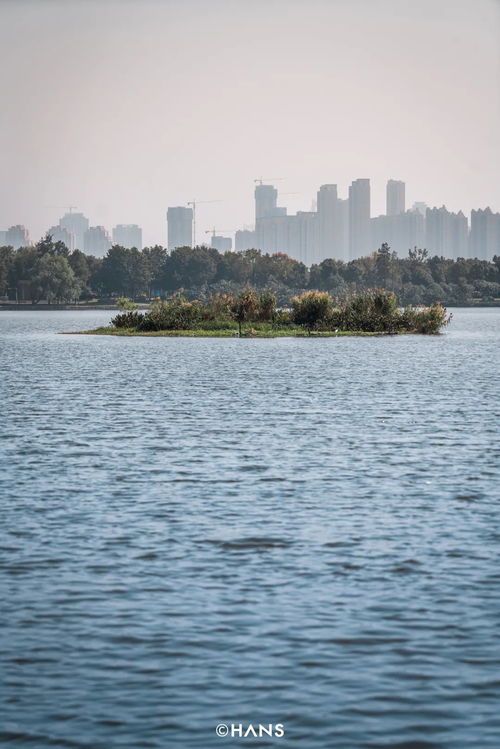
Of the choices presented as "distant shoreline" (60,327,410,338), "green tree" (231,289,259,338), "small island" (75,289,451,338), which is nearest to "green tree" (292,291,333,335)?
"small island" (75,289,451,338)

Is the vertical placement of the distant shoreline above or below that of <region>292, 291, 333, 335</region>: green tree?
below

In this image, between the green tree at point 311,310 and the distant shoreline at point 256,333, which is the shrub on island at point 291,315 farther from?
the distant shoreline at point 256,333

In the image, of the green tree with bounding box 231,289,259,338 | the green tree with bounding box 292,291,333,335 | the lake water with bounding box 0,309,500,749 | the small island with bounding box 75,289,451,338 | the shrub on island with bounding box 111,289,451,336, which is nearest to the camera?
the lake water with bounding box 0,309,500,749

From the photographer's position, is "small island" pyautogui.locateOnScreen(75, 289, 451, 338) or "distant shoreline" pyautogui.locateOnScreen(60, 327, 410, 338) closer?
"distant shoreline" pyautogui.locateOnScreen(60, 327, 410, 338)

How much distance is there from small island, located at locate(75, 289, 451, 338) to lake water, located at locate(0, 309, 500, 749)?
244 ft

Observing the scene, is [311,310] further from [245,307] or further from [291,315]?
[245,307]

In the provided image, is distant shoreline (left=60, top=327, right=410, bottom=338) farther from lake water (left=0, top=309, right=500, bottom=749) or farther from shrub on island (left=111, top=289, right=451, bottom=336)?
lake water (left=0, top=309, right=500, bottom=749)

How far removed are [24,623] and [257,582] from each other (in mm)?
4016

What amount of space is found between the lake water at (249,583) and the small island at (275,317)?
74283 mm

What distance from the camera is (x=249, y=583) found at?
19141mm

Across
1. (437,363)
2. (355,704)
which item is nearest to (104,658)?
(355,704)

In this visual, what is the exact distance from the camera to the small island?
118375mm

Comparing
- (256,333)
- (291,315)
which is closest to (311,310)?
(291,315)

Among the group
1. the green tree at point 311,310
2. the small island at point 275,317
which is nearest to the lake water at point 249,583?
the green tree at point 311,310
